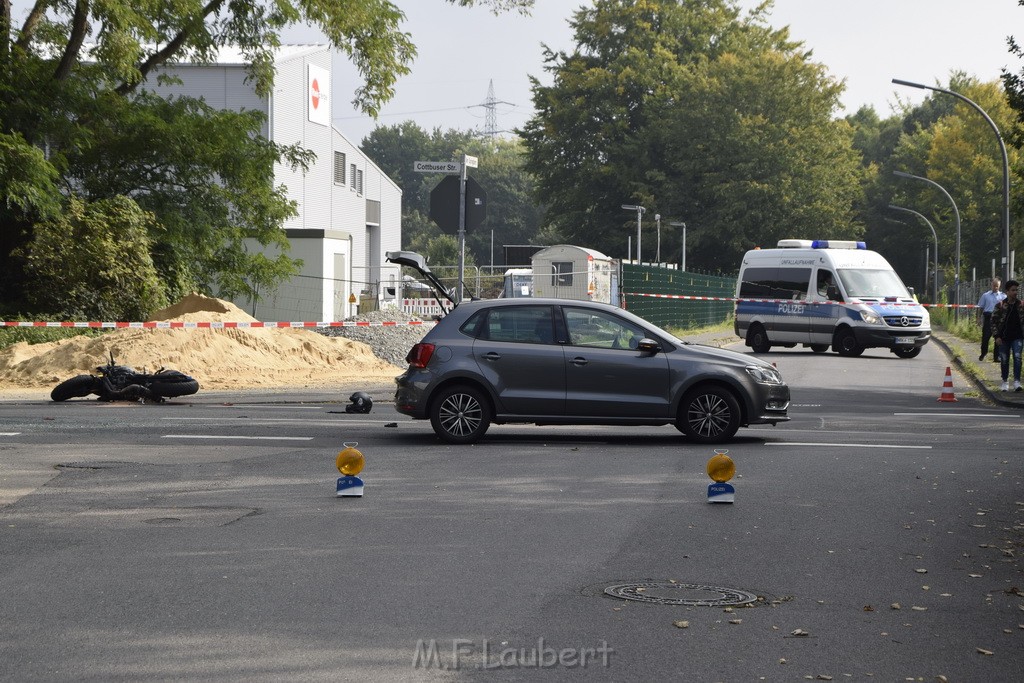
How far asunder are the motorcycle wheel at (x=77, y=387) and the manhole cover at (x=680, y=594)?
13501 mm

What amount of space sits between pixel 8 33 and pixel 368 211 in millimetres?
30346

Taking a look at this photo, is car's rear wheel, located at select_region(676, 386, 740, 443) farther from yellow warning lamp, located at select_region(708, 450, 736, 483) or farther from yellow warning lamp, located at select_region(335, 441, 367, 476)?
yellow warning lamp, located at select_region(335, 441, 367, 476)

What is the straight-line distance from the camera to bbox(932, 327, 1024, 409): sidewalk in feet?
68.8

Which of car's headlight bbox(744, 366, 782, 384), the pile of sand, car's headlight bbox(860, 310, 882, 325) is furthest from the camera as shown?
car's headlight bbox(860, 310, 882, 325)

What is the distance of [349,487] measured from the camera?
1015 centimetres

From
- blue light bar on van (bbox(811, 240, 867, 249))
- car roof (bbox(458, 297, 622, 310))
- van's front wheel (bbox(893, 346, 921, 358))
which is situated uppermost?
blue light bar on van (bbox(811, 240, 867, 249))

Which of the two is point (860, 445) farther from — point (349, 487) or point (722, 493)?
point (349, 487)

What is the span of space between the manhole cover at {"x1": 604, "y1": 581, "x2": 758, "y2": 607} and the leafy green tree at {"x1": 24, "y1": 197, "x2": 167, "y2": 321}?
2276cm

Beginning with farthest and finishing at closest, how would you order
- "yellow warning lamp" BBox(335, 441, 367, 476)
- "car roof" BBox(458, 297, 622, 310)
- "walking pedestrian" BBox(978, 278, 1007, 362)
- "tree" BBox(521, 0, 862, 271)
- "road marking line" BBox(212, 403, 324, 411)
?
"tree" BBox(521, 0, 862, 271) → "walking pedestrian" BBox(978, 278, 1007, 362) → "road marking line" BBox(212, 403, 324, 411) → "car roof" BBox(458, 297, 622, 310) → "yellow warning lamp" BBox(335, 441, 367, 476)

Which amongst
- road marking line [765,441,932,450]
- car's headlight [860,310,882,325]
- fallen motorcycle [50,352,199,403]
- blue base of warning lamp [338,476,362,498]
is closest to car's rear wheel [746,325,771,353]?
car's headlight [860,310,882,325]

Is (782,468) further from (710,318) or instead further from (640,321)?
(710,318)

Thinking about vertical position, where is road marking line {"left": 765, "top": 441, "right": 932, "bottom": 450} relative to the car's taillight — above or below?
below

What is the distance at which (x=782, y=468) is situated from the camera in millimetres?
12156

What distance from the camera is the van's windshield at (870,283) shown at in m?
32.5
